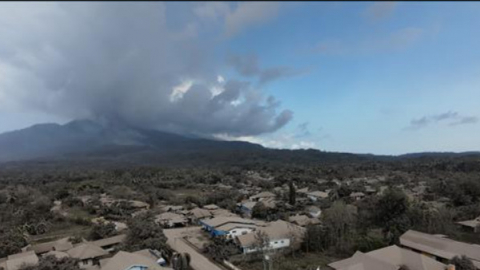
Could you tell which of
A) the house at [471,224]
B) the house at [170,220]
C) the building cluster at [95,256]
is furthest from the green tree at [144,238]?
the house at [471,224]

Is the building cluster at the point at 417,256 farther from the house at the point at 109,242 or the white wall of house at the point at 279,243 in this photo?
the house at the point at 109,242

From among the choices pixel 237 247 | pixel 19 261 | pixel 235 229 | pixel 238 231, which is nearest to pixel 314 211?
pixel 238 231

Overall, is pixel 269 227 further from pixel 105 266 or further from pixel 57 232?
pixel 57 232

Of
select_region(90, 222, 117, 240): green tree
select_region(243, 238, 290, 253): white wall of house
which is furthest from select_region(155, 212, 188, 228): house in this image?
select_region(243, 238, 290, 253): white wall of house

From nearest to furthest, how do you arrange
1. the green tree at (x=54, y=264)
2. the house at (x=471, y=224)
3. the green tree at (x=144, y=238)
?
1. the green tree at (x=54, y=264)
2. the green tree at (x=144, y=238)
3. the house at (x=471, y=224)

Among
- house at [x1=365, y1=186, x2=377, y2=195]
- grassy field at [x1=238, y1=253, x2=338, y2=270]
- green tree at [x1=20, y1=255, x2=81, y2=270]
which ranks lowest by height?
grassy field at [x1=238, y1=253, x2=338, y2=270]

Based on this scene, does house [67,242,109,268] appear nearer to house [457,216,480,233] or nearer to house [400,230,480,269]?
house [400,230,480,269]
